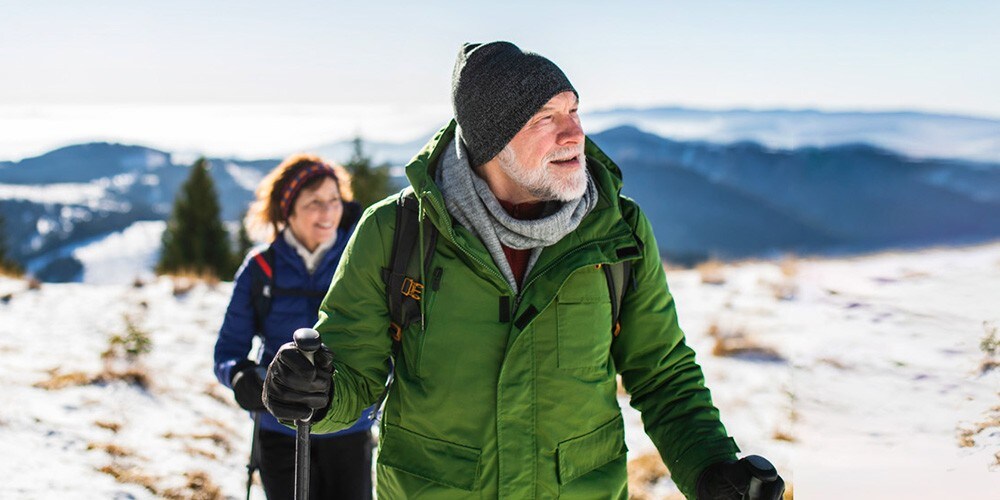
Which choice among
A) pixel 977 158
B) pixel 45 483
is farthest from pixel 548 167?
pixel 45 483

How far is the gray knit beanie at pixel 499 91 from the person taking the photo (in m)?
2.18

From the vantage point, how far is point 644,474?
16.7 feet

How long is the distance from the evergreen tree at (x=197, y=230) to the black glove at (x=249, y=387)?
1017 inches

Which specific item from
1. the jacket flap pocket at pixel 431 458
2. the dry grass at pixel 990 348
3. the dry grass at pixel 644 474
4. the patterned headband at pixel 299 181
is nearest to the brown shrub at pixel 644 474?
the dry grass at pixel 644 474

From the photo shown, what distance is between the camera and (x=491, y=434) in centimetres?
196

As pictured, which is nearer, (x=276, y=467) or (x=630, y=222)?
(x=630, y=222)

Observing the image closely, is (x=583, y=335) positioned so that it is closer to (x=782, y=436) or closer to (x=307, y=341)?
(x=307, y=341)

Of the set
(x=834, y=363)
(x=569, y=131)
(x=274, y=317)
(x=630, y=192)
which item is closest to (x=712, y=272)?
(x=834, y=363)

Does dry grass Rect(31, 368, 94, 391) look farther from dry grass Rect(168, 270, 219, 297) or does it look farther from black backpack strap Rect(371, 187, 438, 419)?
black backpack strap Rect(371, 187, 438, 419)

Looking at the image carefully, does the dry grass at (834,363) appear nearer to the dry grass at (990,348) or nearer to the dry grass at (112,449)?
the dry grass at (990,348)

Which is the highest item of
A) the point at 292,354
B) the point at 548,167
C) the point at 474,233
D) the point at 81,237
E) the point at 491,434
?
the point at 548,167

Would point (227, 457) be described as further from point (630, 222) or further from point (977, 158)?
point (977, 158)

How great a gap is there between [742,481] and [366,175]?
78.3 feet

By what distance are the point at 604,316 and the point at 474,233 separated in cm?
43
